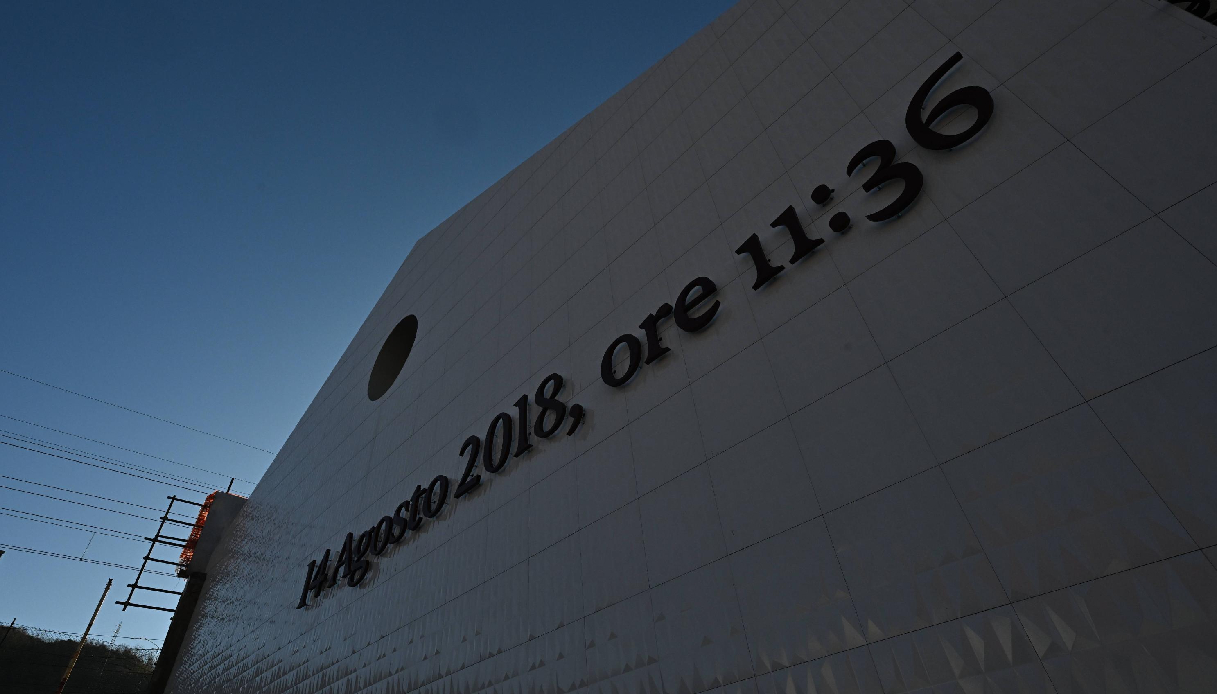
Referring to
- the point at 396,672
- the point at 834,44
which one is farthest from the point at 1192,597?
the point at 396,672

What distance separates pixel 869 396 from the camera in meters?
4.45

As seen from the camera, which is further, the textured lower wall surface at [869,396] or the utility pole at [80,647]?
the utility pole at [80,647]

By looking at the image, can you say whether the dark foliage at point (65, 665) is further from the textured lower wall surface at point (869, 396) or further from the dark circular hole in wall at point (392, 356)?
the textured lower wall surface at point (869, 396)

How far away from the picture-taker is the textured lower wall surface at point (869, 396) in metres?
3.20

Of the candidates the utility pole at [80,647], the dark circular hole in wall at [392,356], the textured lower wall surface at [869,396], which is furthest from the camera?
the utility pole at [80,647]

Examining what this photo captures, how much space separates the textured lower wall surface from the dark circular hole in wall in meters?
6.06

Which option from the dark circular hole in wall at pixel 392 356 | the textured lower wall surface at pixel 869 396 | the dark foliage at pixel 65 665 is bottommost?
the textured lower wall surface at pixel 869 396

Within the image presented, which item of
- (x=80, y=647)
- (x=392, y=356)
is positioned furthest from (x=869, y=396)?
(x=80, y=647)

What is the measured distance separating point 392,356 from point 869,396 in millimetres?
13413

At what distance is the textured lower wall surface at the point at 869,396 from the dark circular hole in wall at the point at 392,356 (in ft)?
19.9

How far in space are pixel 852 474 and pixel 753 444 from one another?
1001 mm

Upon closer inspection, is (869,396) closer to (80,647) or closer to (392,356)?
(392,356)

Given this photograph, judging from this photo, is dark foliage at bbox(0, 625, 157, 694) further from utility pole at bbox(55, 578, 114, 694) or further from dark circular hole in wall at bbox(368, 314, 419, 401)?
dark circular hole in wall at bbox(368, 314, 419, 401)

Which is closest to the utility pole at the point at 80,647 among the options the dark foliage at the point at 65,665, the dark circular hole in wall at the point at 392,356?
the dark foliage at the point at 65,665
